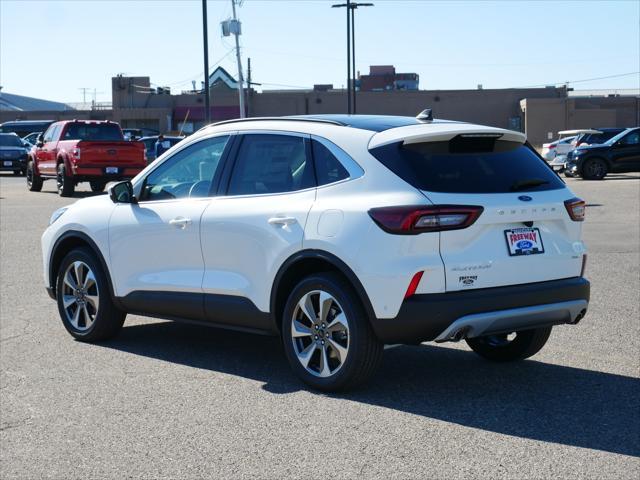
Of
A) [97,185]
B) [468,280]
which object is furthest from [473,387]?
[97,185]

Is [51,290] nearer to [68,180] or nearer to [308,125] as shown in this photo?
[308,125]

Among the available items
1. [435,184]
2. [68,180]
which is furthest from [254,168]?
[68,180]

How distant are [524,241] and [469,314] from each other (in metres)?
0.67

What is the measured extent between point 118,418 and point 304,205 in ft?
6.08

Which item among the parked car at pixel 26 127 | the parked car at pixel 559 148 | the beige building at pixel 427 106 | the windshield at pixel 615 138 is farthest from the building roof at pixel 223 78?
the windshield at pixel 615 138

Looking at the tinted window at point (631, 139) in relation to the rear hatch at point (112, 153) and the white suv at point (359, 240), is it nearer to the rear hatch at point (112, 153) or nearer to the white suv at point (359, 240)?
the rear hatch at point (112, 153)

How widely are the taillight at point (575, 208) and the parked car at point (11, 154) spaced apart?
4064cm

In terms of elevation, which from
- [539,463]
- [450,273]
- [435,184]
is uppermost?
[435,184]

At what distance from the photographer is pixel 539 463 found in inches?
212

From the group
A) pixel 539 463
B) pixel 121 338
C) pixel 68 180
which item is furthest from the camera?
pixel 68 180

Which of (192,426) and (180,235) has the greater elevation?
(180,235)

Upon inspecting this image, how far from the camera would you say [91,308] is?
29.1 ft

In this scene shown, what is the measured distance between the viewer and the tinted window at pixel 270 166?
733 centimetres

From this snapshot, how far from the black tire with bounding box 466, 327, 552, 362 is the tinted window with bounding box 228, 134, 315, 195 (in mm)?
1818
